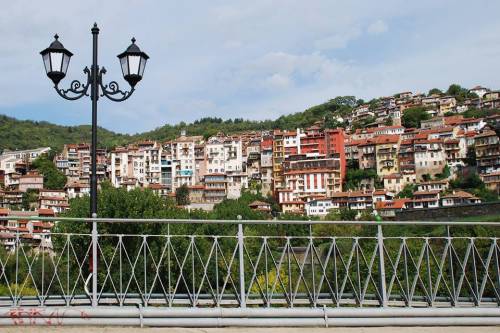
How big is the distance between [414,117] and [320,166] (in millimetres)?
40891

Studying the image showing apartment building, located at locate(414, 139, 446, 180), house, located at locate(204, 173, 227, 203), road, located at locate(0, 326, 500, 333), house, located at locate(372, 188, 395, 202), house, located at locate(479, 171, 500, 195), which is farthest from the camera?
house, located at locate(204, 173, 227, 203)

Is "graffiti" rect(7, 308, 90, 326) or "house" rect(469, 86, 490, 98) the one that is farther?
"house" rect(469, 86, 490, 98)

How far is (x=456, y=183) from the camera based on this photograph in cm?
9869

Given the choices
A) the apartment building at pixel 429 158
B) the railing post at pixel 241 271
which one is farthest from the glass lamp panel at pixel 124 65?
the apartment building at pixel 429 158

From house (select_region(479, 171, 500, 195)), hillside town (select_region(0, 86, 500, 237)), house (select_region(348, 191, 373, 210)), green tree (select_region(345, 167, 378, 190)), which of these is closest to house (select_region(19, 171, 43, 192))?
hillside town (select_region(0, 86, 500, 237))

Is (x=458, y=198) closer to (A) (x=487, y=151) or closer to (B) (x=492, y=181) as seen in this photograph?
(B) (x=492, y=181)

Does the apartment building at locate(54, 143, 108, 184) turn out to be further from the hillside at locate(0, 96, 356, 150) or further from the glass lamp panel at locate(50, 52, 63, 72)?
the glass lamp panel at locate(50, 52, 63, 72)

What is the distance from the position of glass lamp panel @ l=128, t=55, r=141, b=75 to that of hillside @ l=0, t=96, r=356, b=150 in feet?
520

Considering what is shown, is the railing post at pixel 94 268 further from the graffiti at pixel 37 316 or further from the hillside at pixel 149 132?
the hillside at pixel 149 132

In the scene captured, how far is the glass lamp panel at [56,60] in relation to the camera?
7.39 meters

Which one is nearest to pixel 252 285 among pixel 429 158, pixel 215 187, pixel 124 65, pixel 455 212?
pixel 124 65

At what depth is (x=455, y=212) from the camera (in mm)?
55469

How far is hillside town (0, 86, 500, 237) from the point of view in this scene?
103m

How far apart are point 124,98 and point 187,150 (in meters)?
130
